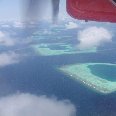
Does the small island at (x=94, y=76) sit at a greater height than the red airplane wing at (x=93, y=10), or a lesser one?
lesser

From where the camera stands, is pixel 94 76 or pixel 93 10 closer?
pixel 93 10

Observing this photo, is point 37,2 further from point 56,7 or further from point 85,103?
point 85,103

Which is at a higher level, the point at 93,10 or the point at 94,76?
the point at 93,10

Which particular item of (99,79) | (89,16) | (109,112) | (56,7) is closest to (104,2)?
(89,16)

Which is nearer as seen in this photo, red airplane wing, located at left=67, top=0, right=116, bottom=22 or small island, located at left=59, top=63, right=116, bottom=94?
red airplane wing, located at left=67, top=0, right=116, bottom=22

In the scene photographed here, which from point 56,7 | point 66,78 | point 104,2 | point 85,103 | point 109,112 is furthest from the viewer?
point 66,78

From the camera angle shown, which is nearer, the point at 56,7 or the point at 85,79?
the point at 56,7

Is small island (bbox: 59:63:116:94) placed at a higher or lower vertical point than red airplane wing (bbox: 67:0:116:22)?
lower

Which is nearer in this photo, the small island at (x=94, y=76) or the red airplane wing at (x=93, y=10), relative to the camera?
the red airplane wing at (x=93, y=10)
